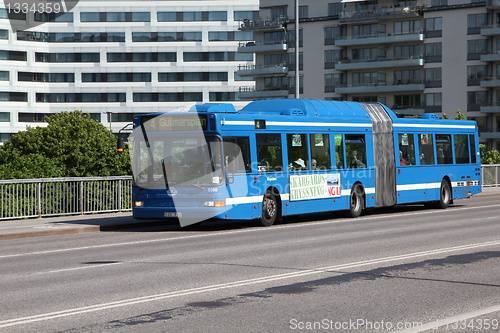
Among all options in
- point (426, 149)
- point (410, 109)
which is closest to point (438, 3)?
point (410, 109)

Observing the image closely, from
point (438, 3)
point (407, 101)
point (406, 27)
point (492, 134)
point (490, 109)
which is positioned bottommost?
point (492, 134)

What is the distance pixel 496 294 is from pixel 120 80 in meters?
99.9

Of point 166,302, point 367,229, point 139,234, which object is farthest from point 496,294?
point 139,234

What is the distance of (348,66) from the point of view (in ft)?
289

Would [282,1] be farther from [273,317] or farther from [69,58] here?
[273,317]

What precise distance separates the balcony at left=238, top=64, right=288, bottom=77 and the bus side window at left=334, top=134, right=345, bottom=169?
69665mm

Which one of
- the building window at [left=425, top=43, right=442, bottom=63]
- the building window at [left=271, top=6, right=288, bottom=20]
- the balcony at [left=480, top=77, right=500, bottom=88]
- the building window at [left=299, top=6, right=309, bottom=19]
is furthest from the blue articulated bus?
the building window at [left=271, top=6, right=288, bottom=20]

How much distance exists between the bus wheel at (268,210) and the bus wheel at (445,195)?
8.90m

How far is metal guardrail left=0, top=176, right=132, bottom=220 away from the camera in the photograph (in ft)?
72.7

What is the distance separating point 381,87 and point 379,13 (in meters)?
8.11

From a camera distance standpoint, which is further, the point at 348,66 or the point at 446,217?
the point at 348,66

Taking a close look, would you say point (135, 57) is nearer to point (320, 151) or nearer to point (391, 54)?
point (391, 54)

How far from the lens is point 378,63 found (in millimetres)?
85625

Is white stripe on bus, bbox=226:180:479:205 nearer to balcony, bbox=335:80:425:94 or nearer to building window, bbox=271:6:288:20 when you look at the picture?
balcony, bbox=335:80:425:94
